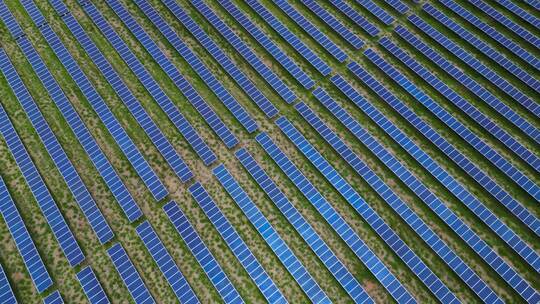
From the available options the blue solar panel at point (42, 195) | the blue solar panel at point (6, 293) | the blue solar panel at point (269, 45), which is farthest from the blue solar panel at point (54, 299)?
the blue solar panel at point (269, 45)

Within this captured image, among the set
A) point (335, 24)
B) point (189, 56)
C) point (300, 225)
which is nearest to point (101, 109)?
point (189, 56)

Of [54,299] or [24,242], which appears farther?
[24,242]

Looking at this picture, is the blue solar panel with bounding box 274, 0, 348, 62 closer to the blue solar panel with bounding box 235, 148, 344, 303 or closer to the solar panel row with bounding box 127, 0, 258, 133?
the solar panel row with bounding box 127, 0, 258, 133

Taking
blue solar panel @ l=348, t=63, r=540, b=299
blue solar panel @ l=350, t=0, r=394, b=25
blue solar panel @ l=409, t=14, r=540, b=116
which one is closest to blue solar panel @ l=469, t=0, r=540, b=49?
blue solar panel @ l=409, t=14, r=540, b=116

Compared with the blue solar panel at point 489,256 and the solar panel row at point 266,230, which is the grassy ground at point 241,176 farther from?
the blue solar panel at point 489,256

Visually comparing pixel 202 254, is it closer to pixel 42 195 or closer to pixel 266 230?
pixel 266 230

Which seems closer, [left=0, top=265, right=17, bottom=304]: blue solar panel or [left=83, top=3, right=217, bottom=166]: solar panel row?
[left=0, top=265, right=17, bottom=304]: blue solar panel
